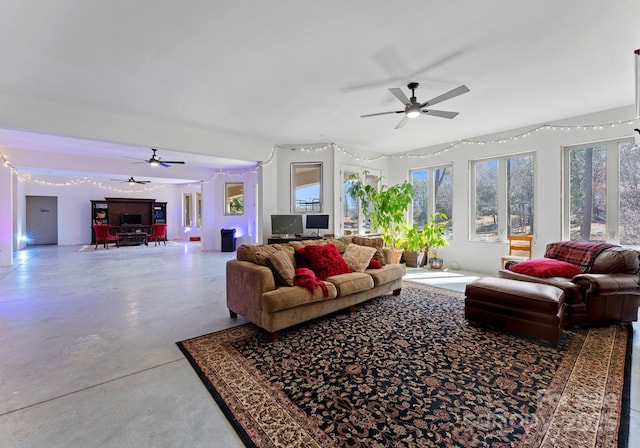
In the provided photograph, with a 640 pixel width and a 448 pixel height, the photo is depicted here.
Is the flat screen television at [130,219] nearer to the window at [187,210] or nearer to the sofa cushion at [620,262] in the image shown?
the window at [187,210]

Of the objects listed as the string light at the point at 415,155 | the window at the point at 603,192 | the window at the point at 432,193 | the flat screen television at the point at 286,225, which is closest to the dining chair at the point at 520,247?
the window at the point at 603,192

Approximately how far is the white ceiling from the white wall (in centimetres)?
37

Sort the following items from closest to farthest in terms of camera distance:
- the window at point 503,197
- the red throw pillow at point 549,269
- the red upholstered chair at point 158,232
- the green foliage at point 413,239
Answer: the red throw pillow at point 549,269, the window at point 503,197, the green foliage at point 413,239, the red upholstered chair at point 158,232

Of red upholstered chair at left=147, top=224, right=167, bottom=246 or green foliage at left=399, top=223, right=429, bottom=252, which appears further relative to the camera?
red upholstered chair at left=147, top=224, right=167, bottom=246

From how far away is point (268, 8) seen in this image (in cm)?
233

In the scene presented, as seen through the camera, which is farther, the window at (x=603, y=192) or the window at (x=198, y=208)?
the window at (x=198, y=208)

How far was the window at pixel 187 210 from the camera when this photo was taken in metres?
13.0

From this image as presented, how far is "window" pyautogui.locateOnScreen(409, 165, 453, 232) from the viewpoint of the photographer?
6.61 m

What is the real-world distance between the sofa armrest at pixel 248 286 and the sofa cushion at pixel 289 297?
11 cm

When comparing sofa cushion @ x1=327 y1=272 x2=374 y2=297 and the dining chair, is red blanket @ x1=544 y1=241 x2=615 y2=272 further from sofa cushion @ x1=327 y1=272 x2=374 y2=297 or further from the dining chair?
sofa cushion @ x1=327 y1=272 x2=374 y2=297

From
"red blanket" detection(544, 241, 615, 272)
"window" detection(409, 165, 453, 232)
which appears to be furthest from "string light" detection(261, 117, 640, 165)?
"red blanket" detection(544, 241, 615, 272)

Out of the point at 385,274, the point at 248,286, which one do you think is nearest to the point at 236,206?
the point at 385,274

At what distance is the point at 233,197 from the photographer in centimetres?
987

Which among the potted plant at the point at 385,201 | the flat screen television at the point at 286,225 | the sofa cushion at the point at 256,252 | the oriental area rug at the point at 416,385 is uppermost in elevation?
the potted plant at the point at 385,201
